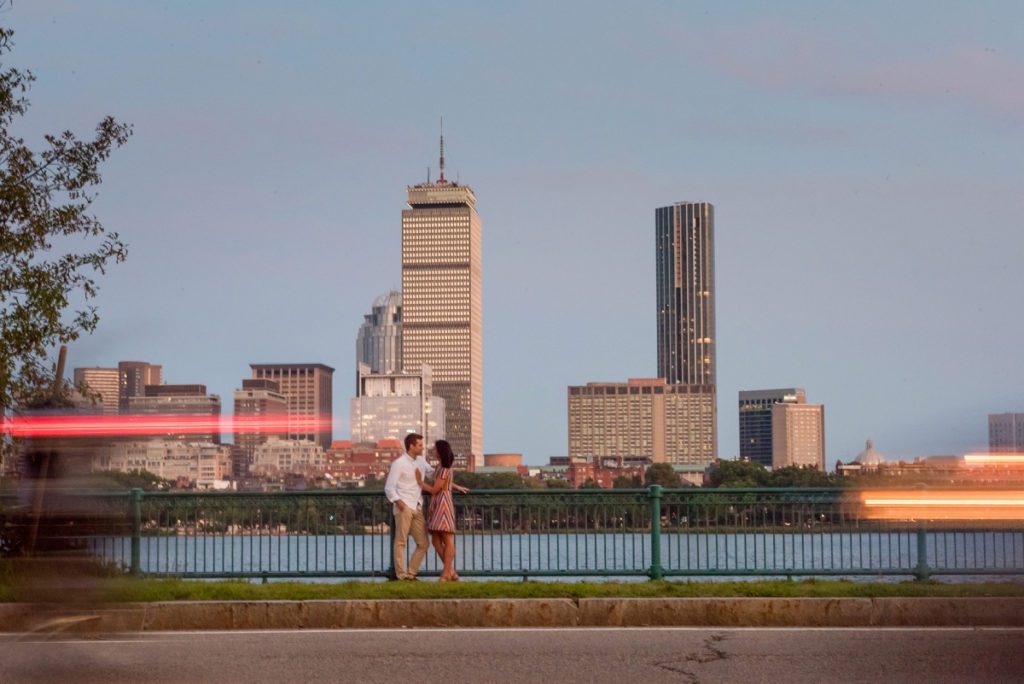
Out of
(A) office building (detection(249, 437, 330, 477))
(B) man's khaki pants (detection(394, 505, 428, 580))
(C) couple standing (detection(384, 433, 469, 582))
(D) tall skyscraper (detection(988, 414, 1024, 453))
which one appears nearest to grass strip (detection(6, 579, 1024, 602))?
(B) man's khaki pants (detection(394, 505, 428, 580))

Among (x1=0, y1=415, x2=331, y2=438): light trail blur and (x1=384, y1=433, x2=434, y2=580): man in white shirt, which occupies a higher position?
(x1=0, y1=415, x2=331, y2=438): light trail blur

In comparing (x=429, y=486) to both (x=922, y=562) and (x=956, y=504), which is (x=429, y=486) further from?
(x=956, y=504)

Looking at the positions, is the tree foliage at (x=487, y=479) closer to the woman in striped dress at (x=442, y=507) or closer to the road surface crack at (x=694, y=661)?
the woman in striped dress at (x=442, y=507)

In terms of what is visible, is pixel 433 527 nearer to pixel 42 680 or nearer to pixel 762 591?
pixel 762 591

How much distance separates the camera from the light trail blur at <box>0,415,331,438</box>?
9.10 m

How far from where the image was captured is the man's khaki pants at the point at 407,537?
54.5ft

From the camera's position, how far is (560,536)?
1745 cm

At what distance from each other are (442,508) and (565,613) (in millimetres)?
4343

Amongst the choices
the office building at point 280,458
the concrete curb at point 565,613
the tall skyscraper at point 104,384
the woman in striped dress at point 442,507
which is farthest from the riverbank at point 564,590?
the office building at point 280,458

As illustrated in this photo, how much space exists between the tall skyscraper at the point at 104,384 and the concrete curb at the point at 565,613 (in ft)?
6.67

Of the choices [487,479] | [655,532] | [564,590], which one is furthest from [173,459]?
[487,479]

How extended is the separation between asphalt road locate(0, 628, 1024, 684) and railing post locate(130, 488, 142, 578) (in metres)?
4.05

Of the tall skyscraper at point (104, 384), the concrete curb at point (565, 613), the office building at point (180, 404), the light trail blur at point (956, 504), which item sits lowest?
the concrete curb at point (565, 613)

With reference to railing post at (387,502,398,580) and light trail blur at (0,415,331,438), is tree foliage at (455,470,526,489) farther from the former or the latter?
light trail blur at (0,415,331,438)
